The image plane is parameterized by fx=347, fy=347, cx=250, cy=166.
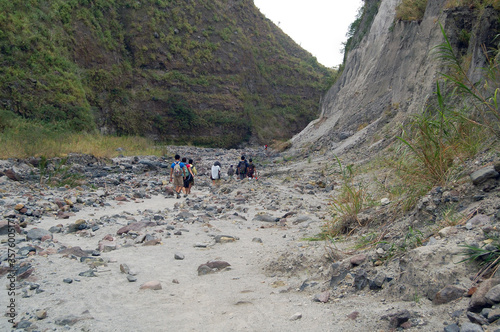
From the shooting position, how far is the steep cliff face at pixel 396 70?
10.4 metres

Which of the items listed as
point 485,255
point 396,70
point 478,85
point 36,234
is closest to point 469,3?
point 396,70

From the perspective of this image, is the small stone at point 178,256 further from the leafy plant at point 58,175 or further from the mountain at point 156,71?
the mountain at point 156,71

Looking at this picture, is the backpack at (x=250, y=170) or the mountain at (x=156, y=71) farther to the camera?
the mountain at (x=156, y=71)

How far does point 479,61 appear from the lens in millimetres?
8938

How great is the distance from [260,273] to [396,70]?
598 inches

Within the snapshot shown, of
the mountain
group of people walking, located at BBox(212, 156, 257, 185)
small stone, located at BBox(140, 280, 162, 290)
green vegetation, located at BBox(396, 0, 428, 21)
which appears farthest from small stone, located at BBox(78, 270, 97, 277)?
the mountain

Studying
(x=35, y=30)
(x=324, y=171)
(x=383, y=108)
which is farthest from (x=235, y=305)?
(x=35, y=30)

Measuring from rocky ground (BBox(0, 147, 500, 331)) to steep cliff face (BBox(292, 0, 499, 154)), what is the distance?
20.6 ft

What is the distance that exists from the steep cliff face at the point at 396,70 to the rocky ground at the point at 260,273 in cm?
627

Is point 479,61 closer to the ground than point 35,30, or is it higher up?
closer to the ground

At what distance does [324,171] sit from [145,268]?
379 inches

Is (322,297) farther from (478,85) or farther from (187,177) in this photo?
(187,177)

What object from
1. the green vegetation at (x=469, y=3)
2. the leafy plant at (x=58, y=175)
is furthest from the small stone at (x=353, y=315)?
the leafy plant at (x=58, y=175)

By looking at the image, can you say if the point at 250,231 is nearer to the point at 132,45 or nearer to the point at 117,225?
the point at 117,225
